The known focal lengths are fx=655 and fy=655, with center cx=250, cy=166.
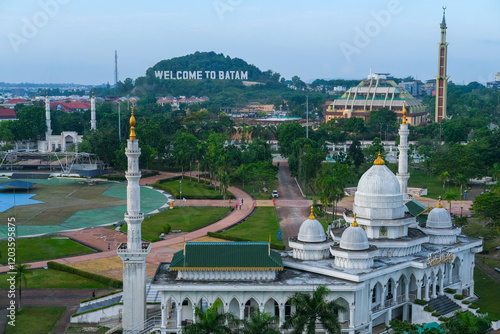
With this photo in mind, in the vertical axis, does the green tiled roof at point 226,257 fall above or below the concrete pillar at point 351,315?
above

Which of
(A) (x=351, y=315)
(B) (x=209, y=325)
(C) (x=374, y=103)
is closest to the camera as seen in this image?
(B) (x=209, y=325)

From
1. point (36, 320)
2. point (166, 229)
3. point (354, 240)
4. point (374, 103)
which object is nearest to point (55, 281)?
point (36, 320)

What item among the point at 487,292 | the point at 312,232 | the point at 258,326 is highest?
the point at 312,232

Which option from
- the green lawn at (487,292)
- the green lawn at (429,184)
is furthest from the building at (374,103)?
the green lawn at (487,292)

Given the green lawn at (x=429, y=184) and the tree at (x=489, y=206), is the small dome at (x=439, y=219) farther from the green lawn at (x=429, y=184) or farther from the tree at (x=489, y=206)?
the green lawn at (x=429, y=184)

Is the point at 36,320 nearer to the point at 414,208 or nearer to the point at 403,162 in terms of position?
the point at 414,208

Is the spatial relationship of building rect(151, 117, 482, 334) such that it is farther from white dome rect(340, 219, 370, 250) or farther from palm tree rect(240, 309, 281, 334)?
palm tree rect(240, 309, 281, 334)

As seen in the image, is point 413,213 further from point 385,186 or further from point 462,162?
point 462,162

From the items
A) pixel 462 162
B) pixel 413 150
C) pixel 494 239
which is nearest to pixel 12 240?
pixel 494 239
